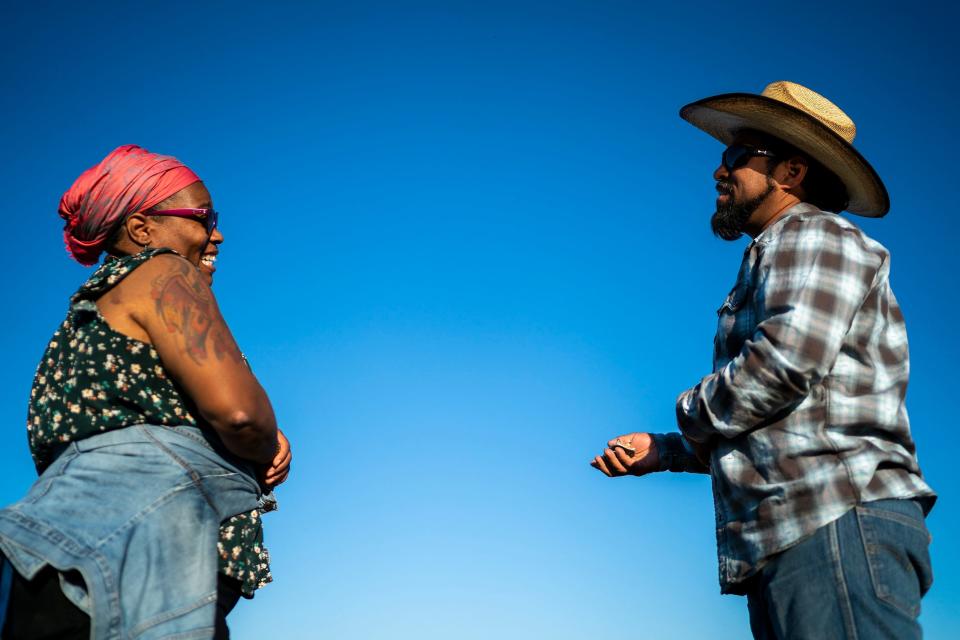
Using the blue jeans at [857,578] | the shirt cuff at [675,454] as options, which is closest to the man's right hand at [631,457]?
the shirt cuff at [675,454]

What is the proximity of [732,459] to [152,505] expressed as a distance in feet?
7.81

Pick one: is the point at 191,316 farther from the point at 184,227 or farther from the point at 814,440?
the point at 814,440

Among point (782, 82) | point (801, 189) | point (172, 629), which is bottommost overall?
point (172, 629)

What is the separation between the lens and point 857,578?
3615 mm

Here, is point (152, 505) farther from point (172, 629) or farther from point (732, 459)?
point (732, 459)

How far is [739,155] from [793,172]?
1.00ft

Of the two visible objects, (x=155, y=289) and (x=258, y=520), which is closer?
(x=155, y=289)

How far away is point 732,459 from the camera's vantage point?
4086 mm

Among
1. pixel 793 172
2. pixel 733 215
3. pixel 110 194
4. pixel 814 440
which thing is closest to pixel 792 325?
pixel 814 440

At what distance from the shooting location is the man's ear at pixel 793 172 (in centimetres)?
479

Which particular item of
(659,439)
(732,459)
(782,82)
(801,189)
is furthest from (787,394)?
(782,82)

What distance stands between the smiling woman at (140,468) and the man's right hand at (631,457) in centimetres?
168

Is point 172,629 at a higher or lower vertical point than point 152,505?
lower

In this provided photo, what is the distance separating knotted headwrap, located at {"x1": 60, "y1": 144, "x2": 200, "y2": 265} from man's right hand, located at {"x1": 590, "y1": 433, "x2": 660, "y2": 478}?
2465 mm
